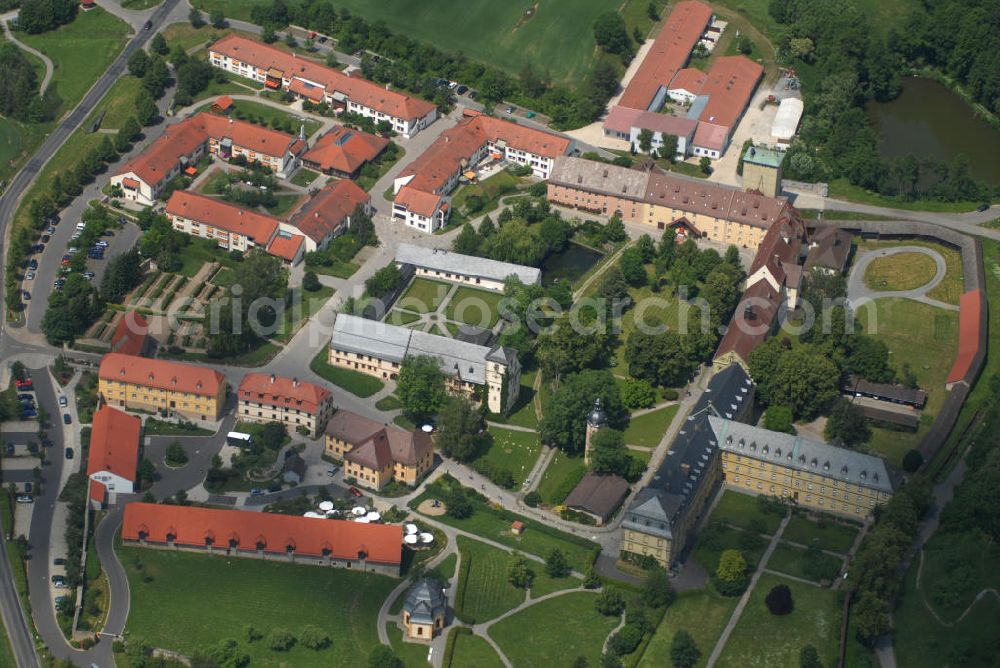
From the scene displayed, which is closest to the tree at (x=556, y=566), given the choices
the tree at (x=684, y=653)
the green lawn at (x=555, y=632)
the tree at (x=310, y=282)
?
the green lawn at (x=555, y=632)

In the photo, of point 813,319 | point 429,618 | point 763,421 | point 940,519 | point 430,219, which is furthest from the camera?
point 430,219

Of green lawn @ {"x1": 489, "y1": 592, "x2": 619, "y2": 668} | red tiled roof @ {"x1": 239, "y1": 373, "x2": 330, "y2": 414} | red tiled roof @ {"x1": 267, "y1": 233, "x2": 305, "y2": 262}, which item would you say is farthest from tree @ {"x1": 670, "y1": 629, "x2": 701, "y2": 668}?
red tiled roof @ {"x1": 267, "y1": 233, "x2": 305, "y2": 262}

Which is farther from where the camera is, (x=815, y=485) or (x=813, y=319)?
(x=813, y=319)

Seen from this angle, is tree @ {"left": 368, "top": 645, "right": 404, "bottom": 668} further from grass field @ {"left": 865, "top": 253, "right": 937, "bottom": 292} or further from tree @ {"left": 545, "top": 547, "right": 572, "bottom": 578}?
grass field @ {"left": 865, "top": 253, "right": 937, "bottom": 292}

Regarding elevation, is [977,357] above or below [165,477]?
above

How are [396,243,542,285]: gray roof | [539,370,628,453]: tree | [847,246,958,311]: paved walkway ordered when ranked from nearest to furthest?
[539,370,628,453]: tree → [396,243,542,285]: gray roof → [847,246,958,311]: paved walkway

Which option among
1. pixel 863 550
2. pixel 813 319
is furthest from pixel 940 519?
pixel 813 319

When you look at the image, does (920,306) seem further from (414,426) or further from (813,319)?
(414,426)

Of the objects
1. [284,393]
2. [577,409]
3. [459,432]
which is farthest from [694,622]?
[284,393]
